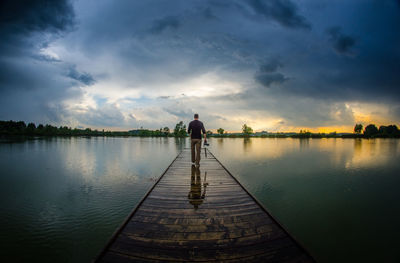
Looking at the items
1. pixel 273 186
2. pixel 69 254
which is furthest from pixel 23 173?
pixel 273 186

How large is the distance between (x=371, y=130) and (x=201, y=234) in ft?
509

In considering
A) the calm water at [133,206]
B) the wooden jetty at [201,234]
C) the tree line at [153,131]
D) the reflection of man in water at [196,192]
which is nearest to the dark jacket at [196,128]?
the reflection of man in water at [196,192]

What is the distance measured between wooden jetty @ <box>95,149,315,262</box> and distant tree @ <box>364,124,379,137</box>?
150 meters

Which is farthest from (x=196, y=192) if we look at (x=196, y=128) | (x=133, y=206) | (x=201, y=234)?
(x=196, y=128)

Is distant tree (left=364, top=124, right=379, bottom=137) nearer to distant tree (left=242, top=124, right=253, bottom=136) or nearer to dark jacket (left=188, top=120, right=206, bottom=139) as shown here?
distant tree (left=242, top=124, right=253, bottom=136)

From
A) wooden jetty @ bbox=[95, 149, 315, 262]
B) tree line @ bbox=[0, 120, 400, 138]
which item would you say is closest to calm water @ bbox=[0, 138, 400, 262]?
wooden jetty @ bbox=[95, 149, 315, 262]

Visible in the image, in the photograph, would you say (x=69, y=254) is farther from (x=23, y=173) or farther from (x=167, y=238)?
(x=23, y=173)

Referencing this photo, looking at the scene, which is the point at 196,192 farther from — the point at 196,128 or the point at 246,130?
the point at 246,130

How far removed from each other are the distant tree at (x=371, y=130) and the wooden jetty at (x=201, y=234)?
14976cm

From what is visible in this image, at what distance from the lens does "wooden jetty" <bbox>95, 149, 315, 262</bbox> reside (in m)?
2.85

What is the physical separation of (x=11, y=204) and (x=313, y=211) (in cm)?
1351

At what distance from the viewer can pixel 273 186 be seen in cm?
1085

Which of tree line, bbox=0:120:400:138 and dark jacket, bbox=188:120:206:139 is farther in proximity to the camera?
tree line, bbox=0:120:400:138

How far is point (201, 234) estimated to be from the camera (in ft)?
11.3
